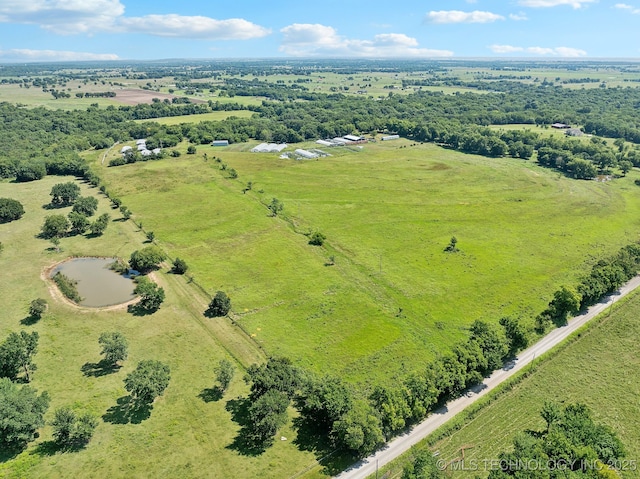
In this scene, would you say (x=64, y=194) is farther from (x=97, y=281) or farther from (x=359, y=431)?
(x=359, y=431)

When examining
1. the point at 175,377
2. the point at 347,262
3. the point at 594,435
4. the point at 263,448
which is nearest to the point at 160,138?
the point at 347,262

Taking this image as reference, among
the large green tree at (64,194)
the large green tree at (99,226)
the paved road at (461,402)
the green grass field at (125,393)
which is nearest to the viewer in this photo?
the green grass field at (125,393)

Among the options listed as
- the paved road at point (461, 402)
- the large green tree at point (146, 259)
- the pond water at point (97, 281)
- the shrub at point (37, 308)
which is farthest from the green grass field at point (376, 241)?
the shrub at point (37, 308)

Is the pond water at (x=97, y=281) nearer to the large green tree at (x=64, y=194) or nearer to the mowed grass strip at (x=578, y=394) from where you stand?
the large green tree at (x=64, y=194)

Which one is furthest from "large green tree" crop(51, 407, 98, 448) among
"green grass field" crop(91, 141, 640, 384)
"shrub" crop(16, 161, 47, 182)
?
"shrub" crop(16, 161, 47, 182)

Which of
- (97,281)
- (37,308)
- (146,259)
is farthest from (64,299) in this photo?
(146,259)

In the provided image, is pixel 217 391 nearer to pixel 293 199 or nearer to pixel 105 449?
pixel 105 449
